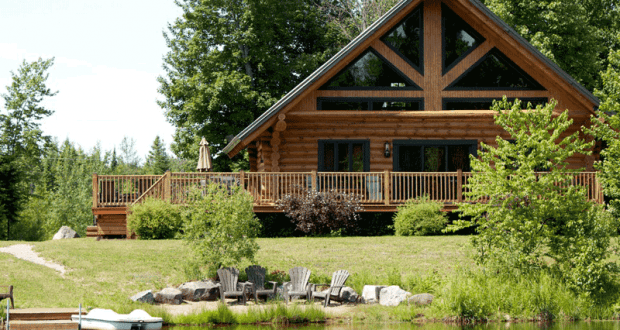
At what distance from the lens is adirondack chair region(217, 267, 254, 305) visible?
16.0 meters

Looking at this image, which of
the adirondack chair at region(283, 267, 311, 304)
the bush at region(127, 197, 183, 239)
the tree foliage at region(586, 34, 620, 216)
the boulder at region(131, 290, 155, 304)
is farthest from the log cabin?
the boulder at region(131, 290, 155, 304)

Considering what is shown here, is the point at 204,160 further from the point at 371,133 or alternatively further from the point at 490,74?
the point at 490,74

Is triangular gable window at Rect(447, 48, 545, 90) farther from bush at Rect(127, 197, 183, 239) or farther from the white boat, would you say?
the white boat

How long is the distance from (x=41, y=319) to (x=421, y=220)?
12.2m

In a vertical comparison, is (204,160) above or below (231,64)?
below

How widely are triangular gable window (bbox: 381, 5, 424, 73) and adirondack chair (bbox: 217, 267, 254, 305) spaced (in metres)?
12.2

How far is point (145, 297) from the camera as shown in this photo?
15.5 m

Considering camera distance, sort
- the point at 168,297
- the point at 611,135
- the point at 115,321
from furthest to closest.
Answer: the point at 611,135 < the point at 168,297 < the point at 115,321

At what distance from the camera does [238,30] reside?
122 ft

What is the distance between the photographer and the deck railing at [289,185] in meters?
23.6

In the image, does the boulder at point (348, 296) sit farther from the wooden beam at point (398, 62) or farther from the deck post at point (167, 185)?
the wooden beam at point (398, 62)

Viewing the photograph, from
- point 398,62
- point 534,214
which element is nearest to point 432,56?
point 398,62

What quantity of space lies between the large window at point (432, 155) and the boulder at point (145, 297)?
1259cm

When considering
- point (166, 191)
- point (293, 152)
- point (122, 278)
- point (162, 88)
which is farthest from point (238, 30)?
point (122, 278)
